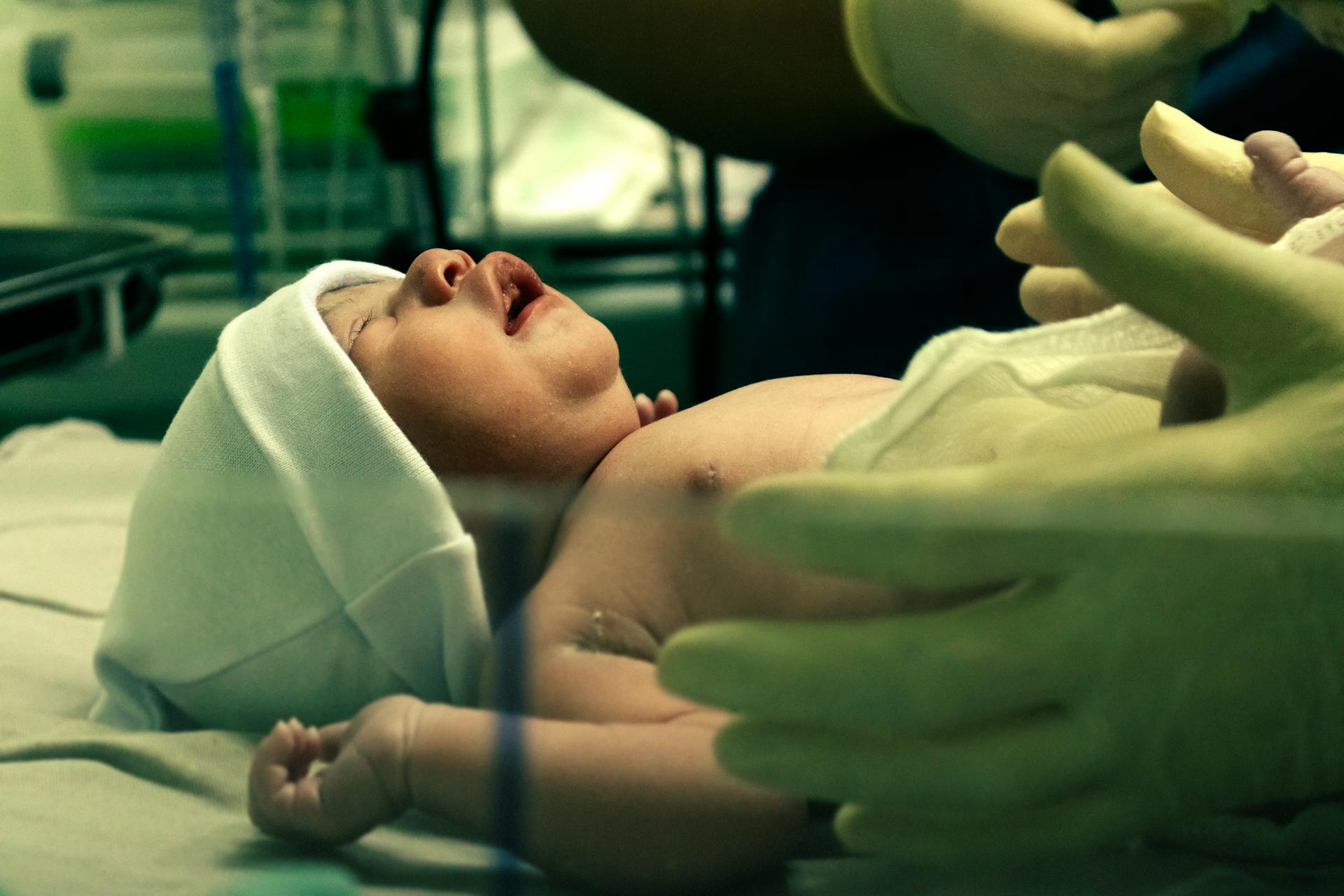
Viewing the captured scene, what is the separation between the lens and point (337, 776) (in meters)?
0.47

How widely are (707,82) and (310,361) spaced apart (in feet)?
1.64

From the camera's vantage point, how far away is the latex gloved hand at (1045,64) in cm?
66

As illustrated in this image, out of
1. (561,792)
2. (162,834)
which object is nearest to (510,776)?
(561,792)

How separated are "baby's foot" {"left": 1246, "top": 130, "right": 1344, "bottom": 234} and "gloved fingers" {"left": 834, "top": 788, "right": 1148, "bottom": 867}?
0.29 meters

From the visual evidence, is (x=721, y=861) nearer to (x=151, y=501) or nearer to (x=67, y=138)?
(x=151, y=501)

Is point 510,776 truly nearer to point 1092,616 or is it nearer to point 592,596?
point 592,596

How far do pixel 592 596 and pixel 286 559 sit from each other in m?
0.14

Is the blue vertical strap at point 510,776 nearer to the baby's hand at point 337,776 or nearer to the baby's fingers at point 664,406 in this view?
the baby's hand at point 337,776

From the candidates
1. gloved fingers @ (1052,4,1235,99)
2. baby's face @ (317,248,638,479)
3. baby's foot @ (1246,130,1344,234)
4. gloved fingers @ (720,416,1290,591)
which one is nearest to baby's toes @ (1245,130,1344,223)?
baby's foot @ (1246,130,1344,234)

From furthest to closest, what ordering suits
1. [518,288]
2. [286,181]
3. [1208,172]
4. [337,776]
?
1. [286,181]
2. [518,288]
3. [1208,172]
4. [337,776]

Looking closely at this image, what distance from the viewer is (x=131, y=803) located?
48 centimetres

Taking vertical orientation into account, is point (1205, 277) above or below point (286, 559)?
above

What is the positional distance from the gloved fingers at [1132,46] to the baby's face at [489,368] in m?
0.31

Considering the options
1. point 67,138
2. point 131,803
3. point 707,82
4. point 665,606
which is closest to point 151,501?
point 131,803
